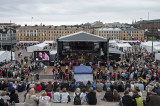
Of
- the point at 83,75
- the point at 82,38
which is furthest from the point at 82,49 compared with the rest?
the point at 83,75

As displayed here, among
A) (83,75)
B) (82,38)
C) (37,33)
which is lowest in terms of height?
(83,75)

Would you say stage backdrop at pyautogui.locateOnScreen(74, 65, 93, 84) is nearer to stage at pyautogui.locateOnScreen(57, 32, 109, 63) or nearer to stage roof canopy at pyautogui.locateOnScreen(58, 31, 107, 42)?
stage at pyautogui.locateOnScreen(57, 32, 109, 63)

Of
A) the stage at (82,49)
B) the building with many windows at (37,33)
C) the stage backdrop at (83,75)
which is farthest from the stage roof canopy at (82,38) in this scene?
the building with many windows at (37,33)

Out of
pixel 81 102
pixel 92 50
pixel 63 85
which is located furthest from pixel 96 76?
pixel 92 50

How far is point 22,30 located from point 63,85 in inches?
3185

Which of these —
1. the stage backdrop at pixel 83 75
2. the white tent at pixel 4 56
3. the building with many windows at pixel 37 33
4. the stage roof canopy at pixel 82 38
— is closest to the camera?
the stage backdrop at pixel 83 75

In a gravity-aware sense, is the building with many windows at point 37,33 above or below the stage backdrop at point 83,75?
above

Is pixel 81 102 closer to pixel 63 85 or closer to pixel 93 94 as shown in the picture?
pixel 93 94

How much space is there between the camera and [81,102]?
8.55 m

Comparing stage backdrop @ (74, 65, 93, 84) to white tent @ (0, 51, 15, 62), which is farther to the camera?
white tent @ (0, 51, 15, 62)

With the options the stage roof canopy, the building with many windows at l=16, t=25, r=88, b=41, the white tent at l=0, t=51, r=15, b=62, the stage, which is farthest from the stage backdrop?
the building with many windows at l=16, t=25, r=88, b=41

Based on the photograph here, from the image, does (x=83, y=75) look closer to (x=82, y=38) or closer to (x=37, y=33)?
(x=82, y=38)

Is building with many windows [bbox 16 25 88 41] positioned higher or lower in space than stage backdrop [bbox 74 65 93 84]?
higher

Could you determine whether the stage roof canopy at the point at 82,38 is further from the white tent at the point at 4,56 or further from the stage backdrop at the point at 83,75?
the stage backdrop at the point at 83,75
